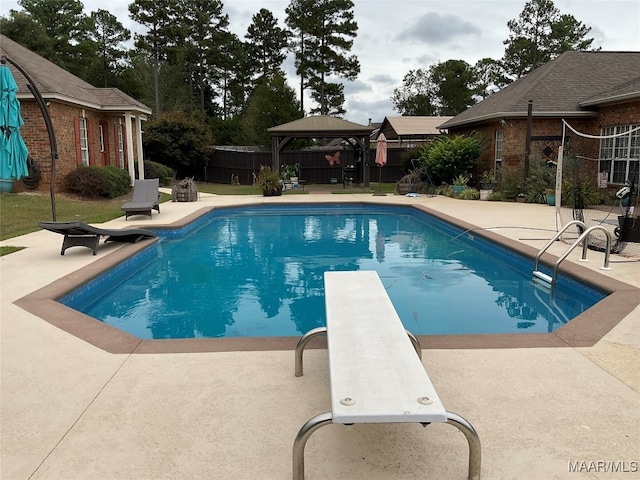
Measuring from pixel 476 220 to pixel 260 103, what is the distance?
1958cm

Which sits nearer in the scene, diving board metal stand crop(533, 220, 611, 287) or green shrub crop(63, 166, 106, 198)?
diving board metal stand crop(533, 220, 611, 287)

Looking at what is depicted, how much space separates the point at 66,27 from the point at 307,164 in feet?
86.4

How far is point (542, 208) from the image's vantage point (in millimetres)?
13953

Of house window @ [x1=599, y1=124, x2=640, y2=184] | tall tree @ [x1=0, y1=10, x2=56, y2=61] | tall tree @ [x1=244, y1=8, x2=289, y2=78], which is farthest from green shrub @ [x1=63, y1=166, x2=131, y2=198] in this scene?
tall tree @ [x1=244, y1=8, x2=289, y2=78]

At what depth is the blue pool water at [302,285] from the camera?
5.88 metres

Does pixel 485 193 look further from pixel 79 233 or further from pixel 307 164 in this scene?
pixel 79 233

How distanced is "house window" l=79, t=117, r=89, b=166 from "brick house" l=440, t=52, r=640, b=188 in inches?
528

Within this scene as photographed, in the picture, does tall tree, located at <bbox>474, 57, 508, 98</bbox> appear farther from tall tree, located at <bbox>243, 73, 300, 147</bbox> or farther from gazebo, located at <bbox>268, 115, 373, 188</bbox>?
gazebo, located at <bbox>268, 115, 373, 188</bbox>

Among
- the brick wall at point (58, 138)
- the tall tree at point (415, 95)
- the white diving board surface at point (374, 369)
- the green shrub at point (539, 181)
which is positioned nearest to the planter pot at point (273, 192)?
the brick wall at point (58, 138)

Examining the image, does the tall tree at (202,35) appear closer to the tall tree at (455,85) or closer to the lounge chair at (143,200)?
the tall tree at (455,85)

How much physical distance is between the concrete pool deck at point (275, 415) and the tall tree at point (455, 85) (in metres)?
45.7

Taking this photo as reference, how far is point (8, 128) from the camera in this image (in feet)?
28.2

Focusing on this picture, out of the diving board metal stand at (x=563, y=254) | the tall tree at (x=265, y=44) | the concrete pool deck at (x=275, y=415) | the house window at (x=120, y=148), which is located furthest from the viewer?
the tall tree at (x=265, y=44)

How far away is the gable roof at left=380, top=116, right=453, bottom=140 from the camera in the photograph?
1104 inches
